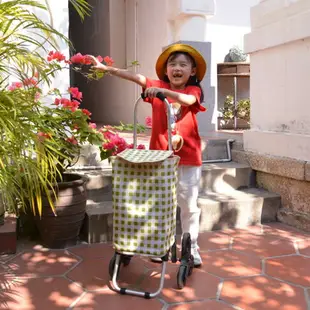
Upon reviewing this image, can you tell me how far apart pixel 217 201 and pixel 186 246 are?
1.26 metres

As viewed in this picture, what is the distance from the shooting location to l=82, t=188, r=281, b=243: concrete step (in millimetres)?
3467

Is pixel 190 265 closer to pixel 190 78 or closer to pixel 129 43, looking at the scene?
pixel 190 78

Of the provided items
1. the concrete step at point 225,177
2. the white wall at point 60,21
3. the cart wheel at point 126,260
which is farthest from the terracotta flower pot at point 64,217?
the white wall at point 60,21

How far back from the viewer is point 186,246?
271 cm

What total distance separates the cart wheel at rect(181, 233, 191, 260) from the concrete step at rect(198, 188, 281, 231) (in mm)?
1072

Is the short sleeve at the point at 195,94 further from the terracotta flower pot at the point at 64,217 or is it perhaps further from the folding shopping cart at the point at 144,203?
the terracotta flower pot at the point at 64,217

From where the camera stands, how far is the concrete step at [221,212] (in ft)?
11.4

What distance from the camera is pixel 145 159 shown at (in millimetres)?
2406

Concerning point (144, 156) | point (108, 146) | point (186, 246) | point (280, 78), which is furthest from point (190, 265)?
point (280, 78)

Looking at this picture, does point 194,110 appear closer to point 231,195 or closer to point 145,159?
point 145,159

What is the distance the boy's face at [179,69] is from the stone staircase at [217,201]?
52.5 inches

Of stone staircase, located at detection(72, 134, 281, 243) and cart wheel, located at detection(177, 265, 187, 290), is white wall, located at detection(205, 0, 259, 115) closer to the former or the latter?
stone staircase, located at detection(72, 134, 281, 243)

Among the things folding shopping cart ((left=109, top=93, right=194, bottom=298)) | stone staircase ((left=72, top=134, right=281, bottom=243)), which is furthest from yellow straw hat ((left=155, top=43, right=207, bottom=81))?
stone staircase ((left=72, top=134, right=281, bottom=243))

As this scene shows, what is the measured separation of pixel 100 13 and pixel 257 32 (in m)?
4.67
